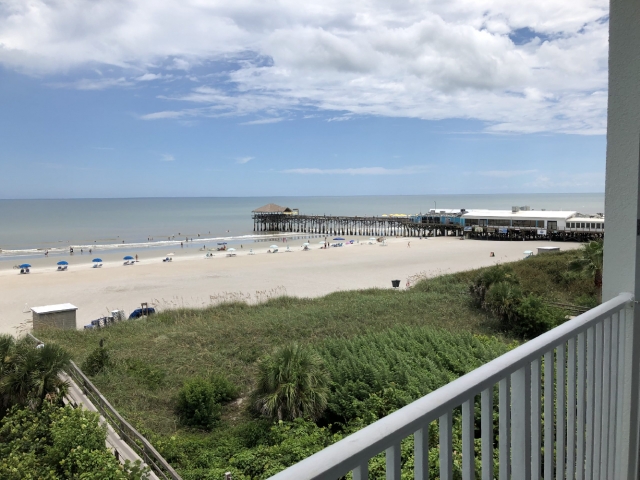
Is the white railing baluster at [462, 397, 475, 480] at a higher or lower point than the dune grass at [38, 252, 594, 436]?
higher

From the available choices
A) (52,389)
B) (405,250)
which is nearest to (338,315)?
(52,389)

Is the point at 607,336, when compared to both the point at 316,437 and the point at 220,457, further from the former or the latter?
the point at 220,457

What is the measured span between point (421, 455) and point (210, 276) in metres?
28.8

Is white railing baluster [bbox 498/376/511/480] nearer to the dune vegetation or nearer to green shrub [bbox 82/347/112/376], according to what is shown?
the dune vegetation

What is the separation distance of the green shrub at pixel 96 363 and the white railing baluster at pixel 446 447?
403 inches

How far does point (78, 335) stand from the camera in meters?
14.1

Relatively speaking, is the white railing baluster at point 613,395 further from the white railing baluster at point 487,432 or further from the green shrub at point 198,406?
the green shrub at point 198,406

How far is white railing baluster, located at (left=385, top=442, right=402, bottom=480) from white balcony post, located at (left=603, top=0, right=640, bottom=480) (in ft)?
5.76

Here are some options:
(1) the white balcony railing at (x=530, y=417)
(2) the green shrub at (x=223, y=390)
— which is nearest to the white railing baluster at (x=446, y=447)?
(1) the white balcony railing at (x=530, y=417)

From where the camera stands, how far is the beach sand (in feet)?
72.5

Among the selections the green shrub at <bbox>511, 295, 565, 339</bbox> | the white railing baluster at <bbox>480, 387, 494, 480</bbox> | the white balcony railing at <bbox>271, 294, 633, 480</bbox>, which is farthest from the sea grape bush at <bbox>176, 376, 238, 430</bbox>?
the green shrub at <bbox>511, 295, 565, 339</bbox>

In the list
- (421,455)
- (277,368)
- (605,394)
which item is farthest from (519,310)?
(421,455)

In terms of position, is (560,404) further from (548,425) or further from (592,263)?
(592,263)

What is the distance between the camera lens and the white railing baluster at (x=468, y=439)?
1.09 metres
